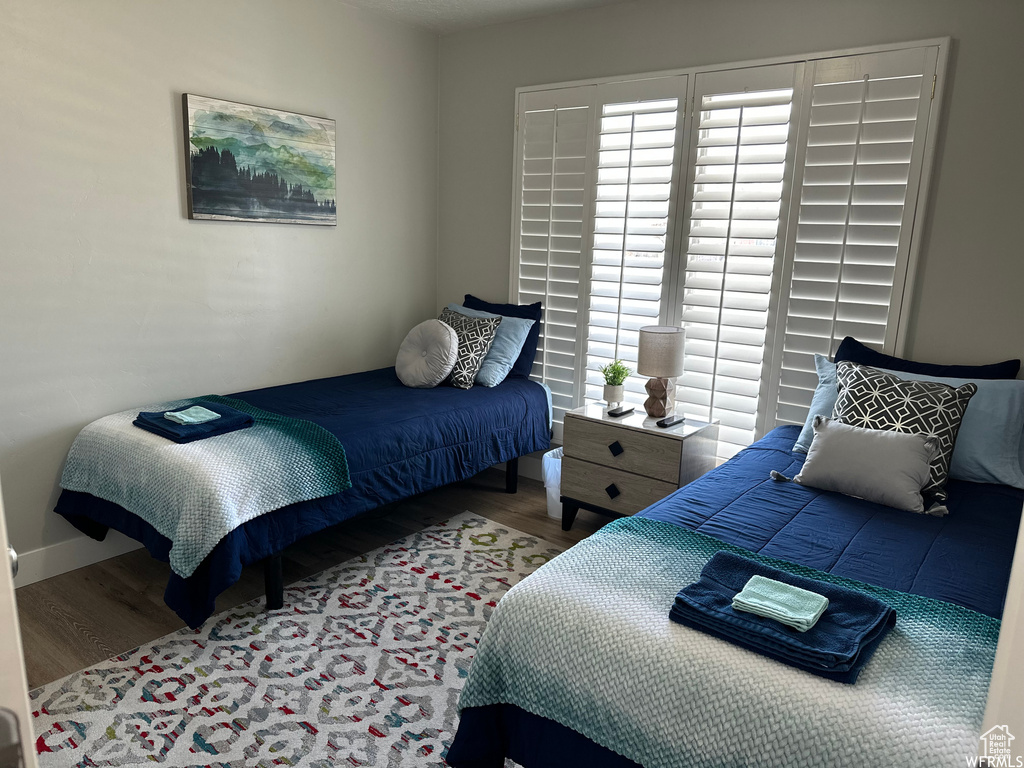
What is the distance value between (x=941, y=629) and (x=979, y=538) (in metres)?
0.64

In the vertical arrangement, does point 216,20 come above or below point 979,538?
Result: above

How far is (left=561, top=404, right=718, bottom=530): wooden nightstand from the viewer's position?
118 inches

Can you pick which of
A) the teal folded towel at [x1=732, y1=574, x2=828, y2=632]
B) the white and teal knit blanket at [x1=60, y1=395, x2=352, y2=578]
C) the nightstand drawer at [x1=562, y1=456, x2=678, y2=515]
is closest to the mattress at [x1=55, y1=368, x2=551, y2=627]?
the white and teal knit blanket at [x1=60, y1=395, x2=352, y2=578]

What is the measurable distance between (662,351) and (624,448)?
473 mm

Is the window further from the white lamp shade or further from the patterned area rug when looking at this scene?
the patterned area rug

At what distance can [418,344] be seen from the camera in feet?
11.9

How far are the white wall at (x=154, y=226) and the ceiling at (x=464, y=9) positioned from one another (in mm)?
126

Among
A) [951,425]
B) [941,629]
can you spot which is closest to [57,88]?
[941,629]

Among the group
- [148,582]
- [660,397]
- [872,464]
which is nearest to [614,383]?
[660,397]

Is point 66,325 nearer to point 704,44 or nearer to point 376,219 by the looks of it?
point 376,219

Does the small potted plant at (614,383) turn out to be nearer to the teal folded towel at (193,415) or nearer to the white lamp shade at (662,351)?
the white lamp shade at (662,351)

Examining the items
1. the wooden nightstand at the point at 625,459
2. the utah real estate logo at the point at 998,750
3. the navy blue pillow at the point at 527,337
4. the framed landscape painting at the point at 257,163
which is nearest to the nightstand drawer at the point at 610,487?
the wooden nightstand at the point at 625,459

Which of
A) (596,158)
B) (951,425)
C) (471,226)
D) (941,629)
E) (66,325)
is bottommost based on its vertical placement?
(941,629)

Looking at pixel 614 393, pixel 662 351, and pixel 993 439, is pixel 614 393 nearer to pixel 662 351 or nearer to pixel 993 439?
pixel 662 351
